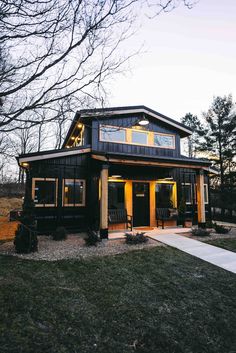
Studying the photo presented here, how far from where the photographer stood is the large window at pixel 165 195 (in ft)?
35.8

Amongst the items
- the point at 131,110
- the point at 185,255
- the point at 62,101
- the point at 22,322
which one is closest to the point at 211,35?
the point at 62,101

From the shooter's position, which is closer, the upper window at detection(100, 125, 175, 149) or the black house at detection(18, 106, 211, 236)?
the black house at detection(18, 106, 211, 236)

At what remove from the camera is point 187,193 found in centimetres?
1173

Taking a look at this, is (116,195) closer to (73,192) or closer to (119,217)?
(119,217)

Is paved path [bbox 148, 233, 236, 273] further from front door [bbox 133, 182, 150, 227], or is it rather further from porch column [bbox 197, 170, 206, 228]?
front door [bbox 133, 182, 150, 227]

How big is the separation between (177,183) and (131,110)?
15.8ft

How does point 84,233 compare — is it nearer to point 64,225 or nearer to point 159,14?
point 64,225

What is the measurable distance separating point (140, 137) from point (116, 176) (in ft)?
8.83

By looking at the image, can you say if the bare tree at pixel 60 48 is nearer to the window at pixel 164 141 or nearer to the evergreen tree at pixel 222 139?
the window at pixel 164 141

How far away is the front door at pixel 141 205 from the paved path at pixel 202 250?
217cm

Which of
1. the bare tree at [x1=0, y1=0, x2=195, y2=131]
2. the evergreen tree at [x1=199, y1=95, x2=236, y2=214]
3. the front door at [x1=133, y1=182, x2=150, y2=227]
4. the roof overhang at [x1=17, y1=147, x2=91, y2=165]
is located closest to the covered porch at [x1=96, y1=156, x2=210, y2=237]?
the front door at [x1=133, y1=182, x2=150, y2=227]

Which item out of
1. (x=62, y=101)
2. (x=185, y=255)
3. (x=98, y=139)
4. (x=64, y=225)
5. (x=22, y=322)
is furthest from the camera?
(x=98, y=139)

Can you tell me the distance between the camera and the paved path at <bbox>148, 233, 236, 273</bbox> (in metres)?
5.47

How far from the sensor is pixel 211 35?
5.35 m
